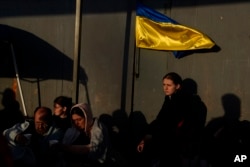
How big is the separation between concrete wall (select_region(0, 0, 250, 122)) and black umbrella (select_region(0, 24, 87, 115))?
0.05 ft

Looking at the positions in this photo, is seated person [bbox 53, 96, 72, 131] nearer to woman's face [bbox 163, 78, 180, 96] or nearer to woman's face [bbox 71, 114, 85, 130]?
woman's face [bbox 71, 114, 85, 130]

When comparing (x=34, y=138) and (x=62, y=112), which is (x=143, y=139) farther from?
(x=34, y=138)

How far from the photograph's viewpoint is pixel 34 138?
4.88m

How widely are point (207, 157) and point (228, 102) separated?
1.23 meters

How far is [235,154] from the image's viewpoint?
495 centimetres

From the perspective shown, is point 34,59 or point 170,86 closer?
point 170,86

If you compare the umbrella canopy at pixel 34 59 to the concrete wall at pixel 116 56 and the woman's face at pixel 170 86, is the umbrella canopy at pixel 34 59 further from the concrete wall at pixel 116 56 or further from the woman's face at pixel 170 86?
the woman's face at pixel 170 86

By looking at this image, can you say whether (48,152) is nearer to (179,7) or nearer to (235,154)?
(235,154)

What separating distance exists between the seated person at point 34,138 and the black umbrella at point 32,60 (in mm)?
1627

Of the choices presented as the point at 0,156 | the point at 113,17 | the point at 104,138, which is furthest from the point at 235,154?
the point at 0,156

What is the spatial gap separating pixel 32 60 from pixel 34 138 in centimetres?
208

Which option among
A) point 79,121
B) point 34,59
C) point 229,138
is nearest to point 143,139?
point 79,121

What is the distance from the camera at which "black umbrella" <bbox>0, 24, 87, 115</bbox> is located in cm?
654

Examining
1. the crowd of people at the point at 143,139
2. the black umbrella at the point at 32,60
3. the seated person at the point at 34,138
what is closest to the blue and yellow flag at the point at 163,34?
the crowd of people at the point at 143,139
